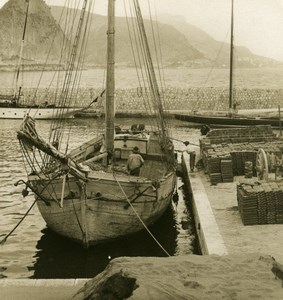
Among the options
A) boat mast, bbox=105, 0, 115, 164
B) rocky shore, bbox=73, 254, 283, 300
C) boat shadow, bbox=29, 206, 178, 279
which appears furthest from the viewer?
boat mast, bbox=105, 0, 115, 164

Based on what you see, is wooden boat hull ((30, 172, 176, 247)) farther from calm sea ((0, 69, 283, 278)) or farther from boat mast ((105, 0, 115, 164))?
boat mast ((105, 0, 115, 164))

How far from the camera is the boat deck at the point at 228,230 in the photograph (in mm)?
12430


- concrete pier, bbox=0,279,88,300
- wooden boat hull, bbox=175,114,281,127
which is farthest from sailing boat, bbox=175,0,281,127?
concrete pier, bbox=0,279,88,300

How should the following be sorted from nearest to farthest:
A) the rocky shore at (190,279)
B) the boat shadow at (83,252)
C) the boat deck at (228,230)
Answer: the rocky shore at (190,279) → the boat deck at (228,230) → the boat shadow at (83,252)

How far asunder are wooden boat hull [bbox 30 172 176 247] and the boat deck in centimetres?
190

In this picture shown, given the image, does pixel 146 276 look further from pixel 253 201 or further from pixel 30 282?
pixel 253 201

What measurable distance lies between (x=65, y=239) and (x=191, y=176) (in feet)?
25.6

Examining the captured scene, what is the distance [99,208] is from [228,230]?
3649mm

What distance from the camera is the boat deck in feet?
40.8

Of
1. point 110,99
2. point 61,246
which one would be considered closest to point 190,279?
point 61,246

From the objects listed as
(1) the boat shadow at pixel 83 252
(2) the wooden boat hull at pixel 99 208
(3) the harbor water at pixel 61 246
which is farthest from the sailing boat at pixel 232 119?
(2) the wooden boat hull at pixel 99 208

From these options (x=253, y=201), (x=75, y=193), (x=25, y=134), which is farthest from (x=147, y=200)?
(x=25, y=134)

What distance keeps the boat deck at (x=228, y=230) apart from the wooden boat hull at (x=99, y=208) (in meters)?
1.90

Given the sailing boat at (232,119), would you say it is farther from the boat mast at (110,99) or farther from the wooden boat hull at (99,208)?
the wooden boat hull at (99,208)
